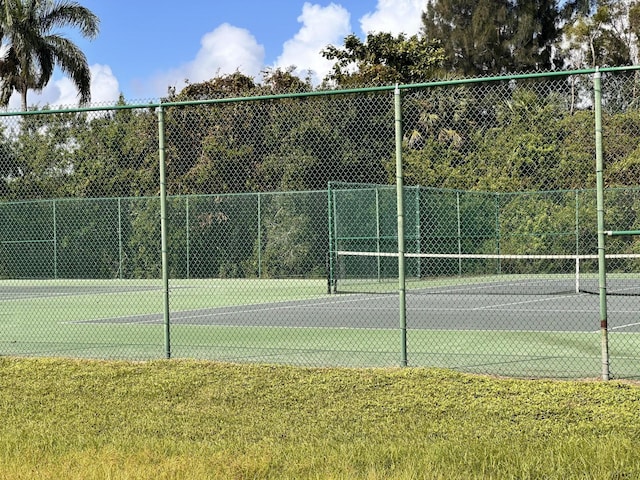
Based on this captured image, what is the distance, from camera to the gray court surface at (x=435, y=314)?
14180 millimetres

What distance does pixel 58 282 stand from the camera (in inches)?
1105

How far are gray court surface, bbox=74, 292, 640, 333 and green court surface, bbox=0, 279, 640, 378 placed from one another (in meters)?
0.02

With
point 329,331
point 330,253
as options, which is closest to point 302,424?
point 329,331

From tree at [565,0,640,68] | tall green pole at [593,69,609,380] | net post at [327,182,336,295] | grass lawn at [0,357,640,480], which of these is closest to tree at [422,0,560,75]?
tree at [565,0,640,68]

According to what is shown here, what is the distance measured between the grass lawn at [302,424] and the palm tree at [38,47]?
98.0 ft

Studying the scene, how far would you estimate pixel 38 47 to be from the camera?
38.0 metres

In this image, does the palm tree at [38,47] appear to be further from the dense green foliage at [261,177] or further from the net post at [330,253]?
the net post at [330,253]

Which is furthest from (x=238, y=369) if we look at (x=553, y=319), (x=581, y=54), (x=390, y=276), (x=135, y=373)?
(x=581, y=54)

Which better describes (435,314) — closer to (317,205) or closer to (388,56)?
(317,205)

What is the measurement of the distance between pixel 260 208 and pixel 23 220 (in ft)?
20.6

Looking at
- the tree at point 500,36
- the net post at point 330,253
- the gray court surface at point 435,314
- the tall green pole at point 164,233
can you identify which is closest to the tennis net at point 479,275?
the net post at point 330,253

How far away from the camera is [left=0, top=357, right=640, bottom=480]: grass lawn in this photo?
234 inches

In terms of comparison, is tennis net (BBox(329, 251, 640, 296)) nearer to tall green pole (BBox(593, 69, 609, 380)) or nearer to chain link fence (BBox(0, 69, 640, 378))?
chain link fence (BBox(0, 69, 640, 378))

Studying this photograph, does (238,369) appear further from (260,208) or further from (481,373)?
(260,208)
